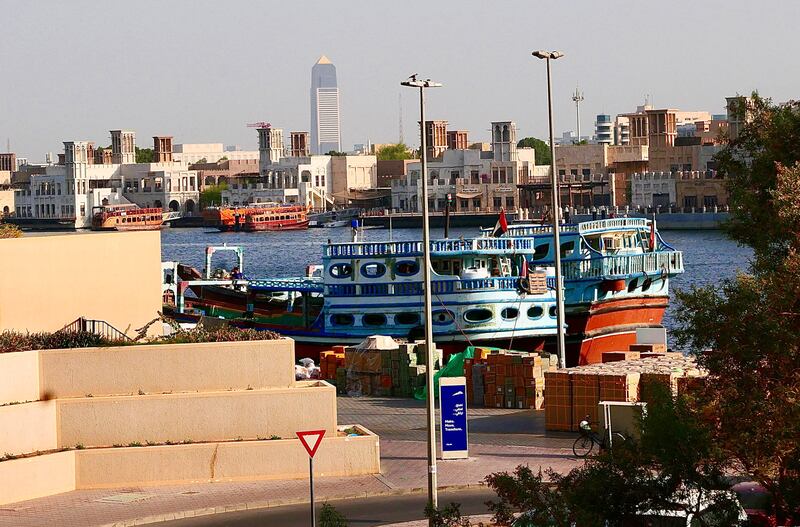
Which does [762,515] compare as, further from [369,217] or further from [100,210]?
[100,210]

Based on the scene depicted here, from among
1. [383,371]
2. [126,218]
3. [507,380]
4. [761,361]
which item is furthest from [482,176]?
[761,361]

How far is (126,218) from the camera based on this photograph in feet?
547

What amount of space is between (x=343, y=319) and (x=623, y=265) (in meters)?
7.80

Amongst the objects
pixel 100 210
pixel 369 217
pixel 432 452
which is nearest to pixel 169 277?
pixel 432 452

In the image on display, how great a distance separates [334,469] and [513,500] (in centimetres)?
1032

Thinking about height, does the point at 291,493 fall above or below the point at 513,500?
below

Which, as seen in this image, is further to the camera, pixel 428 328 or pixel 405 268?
pixel 405 268

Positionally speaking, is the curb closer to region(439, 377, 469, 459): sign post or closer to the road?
the road

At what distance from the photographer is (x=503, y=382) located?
27.6m

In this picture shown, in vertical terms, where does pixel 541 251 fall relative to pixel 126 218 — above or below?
below

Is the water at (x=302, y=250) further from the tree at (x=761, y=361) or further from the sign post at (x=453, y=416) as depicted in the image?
the tree at (x=761, y=361)

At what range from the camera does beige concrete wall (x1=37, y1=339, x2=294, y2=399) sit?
20.8 meters

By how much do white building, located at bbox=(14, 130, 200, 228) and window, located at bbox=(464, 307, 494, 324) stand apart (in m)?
148

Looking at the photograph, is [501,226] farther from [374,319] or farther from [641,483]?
[641,483]
